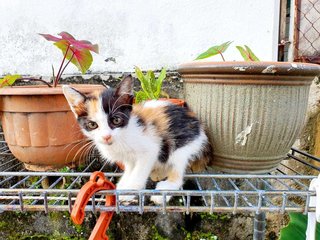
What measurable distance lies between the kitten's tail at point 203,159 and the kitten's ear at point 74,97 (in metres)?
0.32

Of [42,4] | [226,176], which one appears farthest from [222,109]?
[42,4]

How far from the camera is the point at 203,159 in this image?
715mm

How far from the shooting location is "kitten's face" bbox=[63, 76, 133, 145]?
2.02 ft

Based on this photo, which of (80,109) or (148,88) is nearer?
(80,109)

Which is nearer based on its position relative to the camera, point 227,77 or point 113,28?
point 227,77

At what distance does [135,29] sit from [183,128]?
509mm

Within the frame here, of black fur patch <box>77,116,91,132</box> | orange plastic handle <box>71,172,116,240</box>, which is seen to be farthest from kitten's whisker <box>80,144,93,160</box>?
orange plastic handle <box>71,172,116,240</box>

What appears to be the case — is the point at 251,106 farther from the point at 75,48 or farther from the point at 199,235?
the point at 199,235

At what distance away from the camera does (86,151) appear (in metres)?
→ 0.83

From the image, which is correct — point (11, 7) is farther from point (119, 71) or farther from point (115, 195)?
point (115, 195)

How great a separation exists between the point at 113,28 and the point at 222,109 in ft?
1.95

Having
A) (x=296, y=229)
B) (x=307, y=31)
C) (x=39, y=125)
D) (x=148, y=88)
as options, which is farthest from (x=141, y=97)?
(x=307, y=31)

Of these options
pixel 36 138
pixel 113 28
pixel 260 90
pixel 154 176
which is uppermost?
pixel 113 28

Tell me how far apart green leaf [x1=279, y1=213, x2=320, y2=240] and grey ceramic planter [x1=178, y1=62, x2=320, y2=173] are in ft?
0.45
